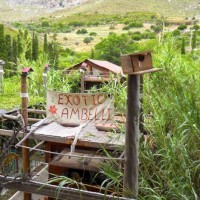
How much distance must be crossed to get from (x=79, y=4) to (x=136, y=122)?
85.6 meters

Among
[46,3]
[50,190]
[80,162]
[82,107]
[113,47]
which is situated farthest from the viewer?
[46,3]

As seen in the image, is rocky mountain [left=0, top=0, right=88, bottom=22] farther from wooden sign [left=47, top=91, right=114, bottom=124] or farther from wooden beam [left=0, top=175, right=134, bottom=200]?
wooden beam [left=0, top=175, right=134, bottom=200]

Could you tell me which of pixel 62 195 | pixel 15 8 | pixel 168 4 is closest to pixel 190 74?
pixel 62 195

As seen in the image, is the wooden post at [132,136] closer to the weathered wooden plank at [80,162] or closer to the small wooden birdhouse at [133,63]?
the small wooden birdhouse at [133,63]

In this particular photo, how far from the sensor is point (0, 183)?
3180mm

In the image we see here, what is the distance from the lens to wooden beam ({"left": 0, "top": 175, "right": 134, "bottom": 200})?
10.0 feet

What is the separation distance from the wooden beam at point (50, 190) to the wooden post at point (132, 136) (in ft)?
0.62

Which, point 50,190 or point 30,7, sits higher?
point 30,7

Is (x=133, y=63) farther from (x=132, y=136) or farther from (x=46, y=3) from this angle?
(x=46, y=3)

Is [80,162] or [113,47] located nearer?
[80,162]

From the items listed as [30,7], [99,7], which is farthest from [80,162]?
[30,7]

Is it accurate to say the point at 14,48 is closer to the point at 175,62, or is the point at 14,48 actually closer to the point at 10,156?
the point at 10,156

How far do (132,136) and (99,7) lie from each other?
68.4m

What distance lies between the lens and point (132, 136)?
284 centimetres
